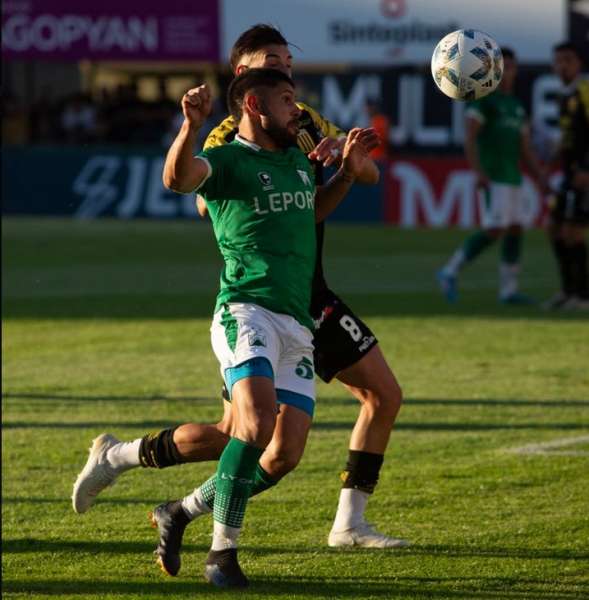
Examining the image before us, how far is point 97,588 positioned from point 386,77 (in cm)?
2638

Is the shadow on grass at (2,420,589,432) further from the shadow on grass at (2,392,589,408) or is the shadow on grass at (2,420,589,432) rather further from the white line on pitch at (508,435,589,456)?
the shadow on grass at (2,392,589,408)

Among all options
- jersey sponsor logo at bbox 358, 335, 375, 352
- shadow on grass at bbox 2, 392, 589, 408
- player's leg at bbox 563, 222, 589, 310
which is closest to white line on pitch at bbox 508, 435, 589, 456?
shadow on grass at bbox 2, 392, 589, 408

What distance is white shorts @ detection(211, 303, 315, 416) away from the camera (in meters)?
5.82

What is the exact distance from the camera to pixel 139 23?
31172mm

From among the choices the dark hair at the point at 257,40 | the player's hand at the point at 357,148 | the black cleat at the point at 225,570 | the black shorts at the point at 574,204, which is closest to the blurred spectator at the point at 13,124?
the black shorts at the point at 574,204

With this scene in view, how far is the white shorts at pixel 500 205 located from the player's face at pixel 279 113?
9.81 m

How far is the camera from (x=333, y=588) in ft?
19.4

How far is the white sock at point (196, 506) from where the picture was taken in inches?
244

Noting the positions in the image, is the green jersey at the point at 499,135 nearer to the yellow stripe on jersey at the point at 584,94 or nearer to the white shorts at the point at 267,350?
the yellow stripe on jersey at the point at 584,94

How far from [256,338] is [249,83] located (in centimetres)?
97

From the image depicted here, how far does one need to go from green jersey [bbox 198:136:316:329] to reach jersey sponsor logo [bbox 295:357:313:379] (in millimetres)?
165

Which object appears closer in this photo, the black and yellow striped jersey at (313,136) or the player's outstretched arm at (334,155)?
the player's outstretched arm at (334,155)

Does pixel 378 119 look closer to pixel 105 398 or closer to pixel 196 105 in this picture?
pixel 105 398

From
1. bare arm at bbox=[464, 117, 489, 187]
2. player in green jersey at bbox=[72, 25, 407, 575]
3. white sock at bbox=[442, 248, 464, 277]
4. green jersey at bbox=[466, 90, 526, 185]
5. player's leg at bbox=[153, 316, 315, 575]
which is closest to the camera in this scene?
player's leg at bbox=[153, 316, 315, 575]
